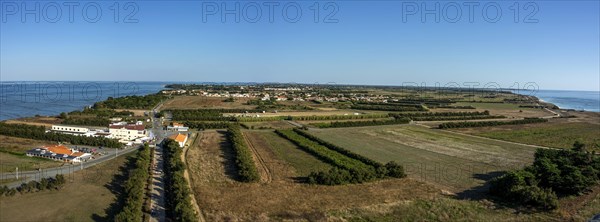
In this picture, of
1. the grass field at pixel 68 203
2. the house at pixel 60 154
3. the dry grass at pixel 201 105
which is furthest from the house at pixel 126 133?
the dry grass at pixel 201 105

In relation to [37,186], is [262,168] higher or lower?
lower

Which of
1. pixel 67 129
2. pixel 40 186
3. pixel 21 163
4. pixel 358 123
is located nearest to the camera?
pixel 40 186

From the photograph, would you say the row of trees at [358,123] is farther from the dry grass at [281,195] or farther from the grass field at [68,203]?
the grass field at [68,203]

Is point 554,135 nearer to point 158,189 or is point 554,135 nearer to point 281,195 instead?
point 281,195

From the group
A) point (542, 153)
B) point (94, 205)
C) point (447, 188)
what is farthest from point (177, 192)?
point (542, 153)

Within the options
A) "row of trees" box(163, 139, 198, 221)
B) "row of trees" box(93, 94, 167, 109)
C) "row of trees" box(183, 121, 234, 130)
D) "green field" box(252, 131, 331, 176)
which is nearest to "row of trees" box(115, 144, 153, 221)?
"row of trees" box(163, 139, 198, 221)

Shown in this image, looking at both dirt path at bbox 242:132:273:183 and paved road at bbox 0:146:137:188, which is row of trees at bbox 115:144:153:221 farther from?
dirt path at bbox 242:132:273:183

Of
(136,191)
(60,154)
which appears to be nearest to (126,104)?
(60,154)
